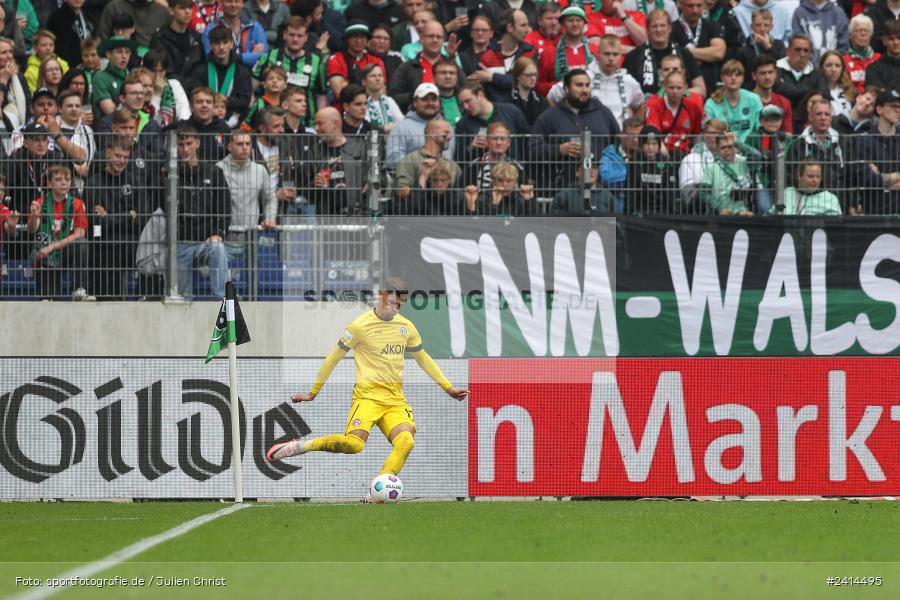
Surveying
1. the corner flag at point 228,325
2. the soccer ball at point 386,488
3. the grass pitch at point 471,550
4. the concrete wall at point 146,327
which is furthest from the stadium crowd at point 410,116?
the grass pitch at point 471,550

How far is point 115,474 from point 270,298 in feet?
8.32

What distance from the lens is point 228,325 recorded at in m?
15.6

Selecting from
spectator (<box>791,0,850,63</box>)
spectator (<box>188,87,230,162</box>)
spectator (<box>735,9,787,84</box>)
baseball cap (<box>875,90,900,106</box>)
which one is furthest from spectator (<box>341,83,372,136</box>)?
spectator (<box>791,0,850,63</box>)

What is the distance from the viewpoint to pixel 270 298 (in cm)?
1692

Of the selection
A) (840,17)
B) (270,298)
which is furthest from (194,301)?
(840,17)

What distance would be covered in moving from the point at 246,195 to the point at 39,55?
11.9ft

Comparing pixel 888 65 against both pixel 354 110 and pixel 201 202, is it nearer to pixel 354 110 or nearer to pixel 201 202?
pixel 354 110

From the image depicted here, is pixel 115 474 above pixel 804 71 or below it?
below

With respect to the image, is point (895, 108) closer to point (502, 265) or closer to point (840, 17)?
point (840, 17)

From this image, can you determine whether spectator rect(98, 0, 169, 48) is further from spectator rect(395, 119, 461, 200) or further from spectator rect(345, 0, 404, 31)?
spectator rect(395, 119, 461, 200)

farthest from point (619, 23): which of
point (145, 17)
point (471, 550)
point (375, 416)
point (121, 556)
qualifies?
point (121, 556)

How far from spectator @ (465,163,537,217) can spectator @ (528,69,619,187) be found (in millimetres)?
269

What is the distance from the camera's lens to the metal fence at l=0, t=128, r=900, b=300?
1650 cm

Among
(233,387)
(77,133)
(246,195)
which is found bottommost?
(233,387)
